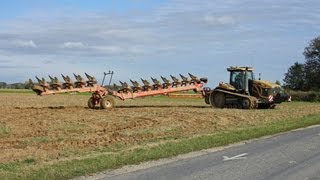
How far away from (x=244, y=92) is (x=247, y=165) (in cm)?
2697

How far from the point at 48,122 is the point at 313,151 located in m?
12.5

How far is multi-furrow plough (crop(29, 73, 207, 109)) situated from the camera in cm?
3288

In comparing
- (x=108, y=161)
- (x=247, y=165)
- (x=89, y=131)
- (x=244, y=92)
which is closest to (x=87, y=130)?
(x=89, y=131)

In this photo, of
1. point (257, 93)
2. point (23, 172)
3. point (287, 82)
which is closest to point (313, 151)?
point (23, 172)

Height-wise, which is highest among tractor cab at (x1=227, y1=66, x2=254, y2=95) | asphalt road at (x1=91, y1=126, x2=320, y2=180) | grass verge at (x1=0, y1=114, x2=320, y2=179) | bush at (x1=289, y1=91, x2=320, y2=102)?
tractor cab at (x1=227, y1=66, x2=254, y2=95)

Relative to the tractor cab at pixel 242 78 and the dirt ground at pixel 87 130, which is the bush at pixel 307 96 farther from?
the dirt ground at pixel 87 130

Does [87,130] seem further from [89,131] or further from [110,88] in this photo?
[110,88]

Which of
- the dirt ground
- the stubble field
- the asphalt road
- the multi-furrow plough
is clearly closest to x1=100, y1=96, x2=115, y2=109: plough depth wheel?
the multi-furrow plough

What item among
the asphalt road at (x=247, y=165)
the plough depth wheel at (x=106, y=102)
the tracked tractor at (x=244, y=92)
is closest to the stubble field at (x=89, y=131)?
the asphalt road at (x=247, y=165)

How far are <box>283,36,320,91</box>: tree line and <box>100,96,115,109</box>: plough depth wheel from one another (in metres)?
83.6

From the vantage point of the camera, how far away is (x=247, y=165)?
501 inches

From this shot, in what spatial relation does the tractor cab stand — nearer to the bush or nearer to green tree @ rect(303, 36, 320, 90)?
the bush

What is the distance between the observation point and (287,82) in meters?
118

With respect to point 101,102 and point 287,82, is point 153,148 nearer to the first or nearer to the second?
point 101,102
